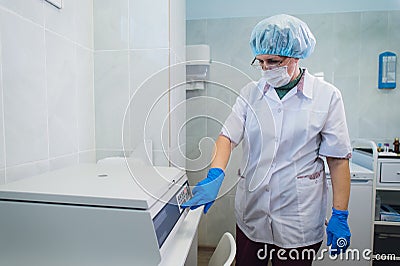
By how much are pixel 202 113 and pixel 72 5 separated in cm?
78

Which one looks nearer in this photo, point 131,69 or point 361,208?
point 131,69

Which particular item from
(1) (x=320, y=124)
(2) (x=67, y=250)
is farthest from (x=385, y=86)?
(2) (x=67, y=250)

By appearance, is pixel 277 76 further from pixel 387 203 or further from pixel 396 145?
pixel 387 203

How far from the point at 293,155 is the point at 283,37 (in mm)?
454

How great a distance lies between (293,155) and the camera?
103 centimetres

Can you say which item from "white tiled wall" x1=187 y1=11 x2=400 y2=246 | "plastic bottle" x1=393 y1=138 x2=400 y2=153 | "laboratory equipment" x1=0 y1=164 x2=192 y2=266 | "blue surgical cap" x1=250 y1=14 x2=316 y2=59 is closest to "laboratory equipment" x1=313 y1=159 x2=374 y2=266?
"plastic bottle" x1=393 y1=138 x2=400 y2=153

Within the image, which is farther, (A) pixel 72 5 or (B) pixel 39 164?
(A) pixel 72 5

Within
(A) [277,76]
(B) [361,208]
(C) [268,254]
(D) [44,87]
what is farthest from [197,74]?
(B) [361,208]

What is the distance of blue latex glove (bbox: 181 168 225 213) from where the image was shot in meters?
0.88

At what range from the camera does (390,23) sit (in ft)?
6.69

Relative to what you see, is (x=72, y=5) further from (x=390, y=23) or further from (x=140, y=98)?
(x=390, y=23)

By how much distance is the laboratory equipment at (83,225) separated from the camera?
2.02ft

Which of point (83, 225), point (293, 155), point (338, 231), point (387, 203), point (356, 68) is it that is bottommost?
point (387, 203)

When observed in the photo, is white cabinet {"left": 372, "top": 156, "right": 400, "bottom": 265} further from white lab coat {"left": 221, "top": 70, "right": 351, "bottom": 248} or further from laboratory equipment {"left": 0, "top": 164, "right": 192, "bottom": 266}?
laboratory equipment {"left": 0, "top": 164, "right": 192, "bottom": 266}
